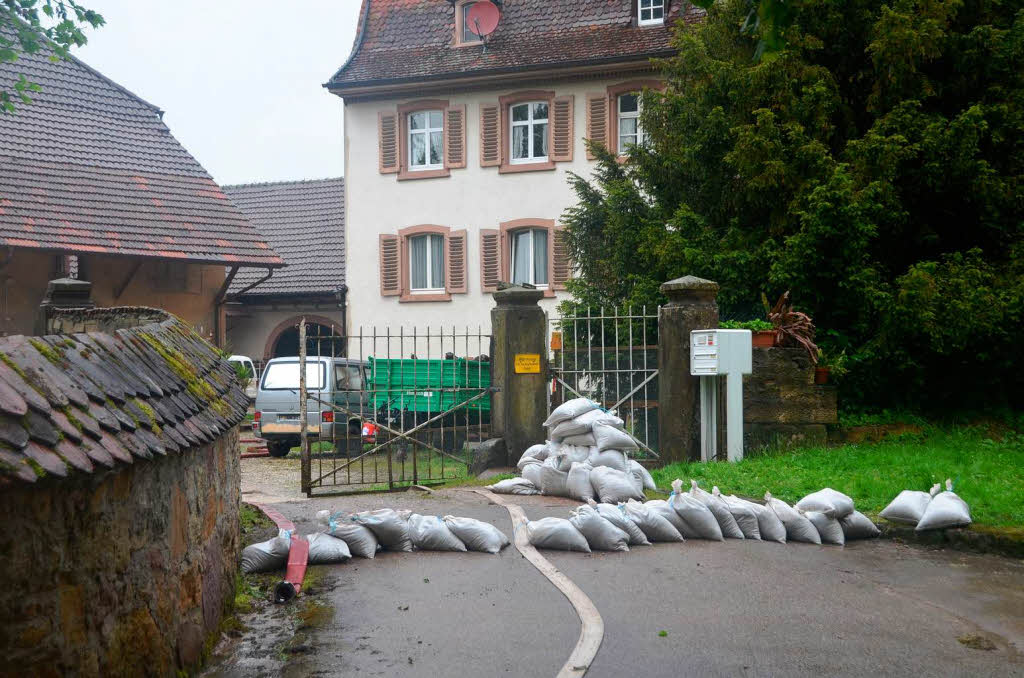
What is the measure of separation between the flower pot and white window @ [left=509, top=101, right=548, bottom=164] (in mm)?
15037

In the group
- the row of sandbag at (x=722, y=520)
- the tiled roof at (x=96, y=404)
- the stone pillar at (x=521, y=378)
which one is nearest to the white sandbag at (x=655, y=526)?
the row of sandbag at (x=722, y=520)

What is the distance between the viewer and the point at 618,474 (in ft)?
35.8

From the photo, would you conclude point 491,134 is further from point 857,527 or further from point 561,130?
point 857,527

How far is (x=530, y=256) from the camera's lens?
27.2m

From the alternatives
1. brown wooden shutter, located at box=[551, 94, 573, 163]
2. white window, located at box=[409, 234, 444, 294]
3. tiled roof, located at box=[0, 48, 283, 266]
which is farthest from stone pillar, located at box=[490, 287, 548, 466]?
white window, located at box=[409, 234, 444, 294]

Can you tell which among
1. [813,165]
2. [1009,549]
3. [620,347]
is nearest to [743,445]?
[620,347]

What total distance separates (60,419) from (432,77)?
2417cm

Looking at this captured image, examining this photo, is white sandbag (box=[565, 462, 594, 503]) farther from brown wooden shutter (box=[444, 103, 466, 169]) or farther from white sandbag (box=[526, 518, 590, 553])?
brown wooden shutter (box=[444, 103, 466, 169])

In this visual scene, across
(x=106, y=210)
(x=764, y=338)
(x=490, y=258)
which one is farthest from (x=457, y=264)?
(x=764, y=338)

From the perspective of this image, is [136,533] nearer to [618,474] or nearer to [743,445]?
[618,474]

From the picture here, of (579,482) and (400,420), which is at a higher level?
(400,420)

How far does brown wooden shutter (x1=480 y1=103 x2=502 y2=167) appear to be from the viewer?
89.0ft

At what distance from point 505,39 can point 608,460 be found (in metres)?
18.7

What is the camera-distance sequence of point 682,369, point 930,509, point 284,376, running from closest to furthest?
point 930,509, point 682,369, point 284,376
